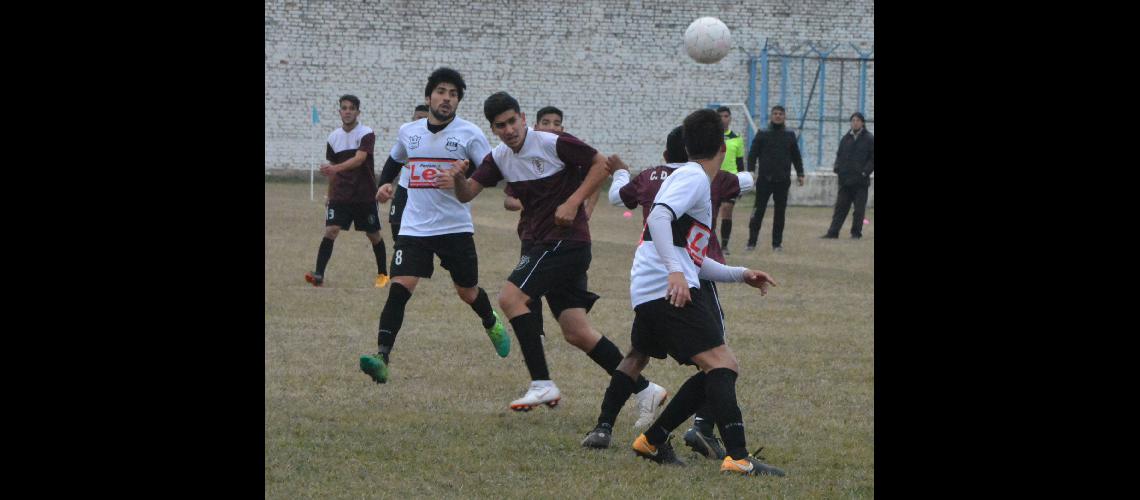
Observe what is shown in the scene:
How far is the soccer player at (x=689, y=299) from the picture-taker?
5094mm

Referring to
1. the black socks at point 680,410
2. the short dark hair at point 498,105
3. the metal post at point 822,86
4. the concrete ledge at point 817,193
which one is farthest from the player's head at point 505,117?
the metal post at point 822,86

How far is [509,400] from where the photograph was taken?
271 inches

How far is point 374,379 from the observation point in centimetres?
675

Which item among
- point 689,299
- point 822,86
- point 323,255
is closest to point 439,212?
point 689,299

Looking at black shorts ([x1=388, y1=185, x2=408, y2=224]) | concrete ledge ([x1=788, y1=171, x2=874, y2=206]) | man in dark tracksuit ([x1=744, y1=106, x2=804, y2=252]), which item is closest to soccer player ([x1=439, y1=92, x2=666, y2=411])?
black shorts ([x1=388, y1=185, x2=408, y2=224])

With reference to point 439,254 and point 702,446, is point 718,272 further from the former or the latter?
point 439,254

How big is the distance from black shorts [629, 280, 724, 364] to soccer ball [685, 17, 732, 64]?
18.2 m

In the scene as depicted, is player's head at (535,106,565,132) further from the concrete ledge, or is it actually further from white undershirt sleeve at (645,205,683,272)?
the concrete ledge

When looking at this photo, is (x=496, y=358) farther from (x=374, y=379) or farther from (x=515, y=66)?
(x=515, y=66)

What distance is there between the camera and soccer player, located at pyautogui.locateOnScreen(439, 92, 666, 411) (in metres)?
6.38

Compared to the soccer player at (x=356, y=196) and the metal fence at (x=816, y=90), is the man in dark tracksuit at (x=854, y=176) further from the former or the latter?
the metal fence at (x=816, y=90)
